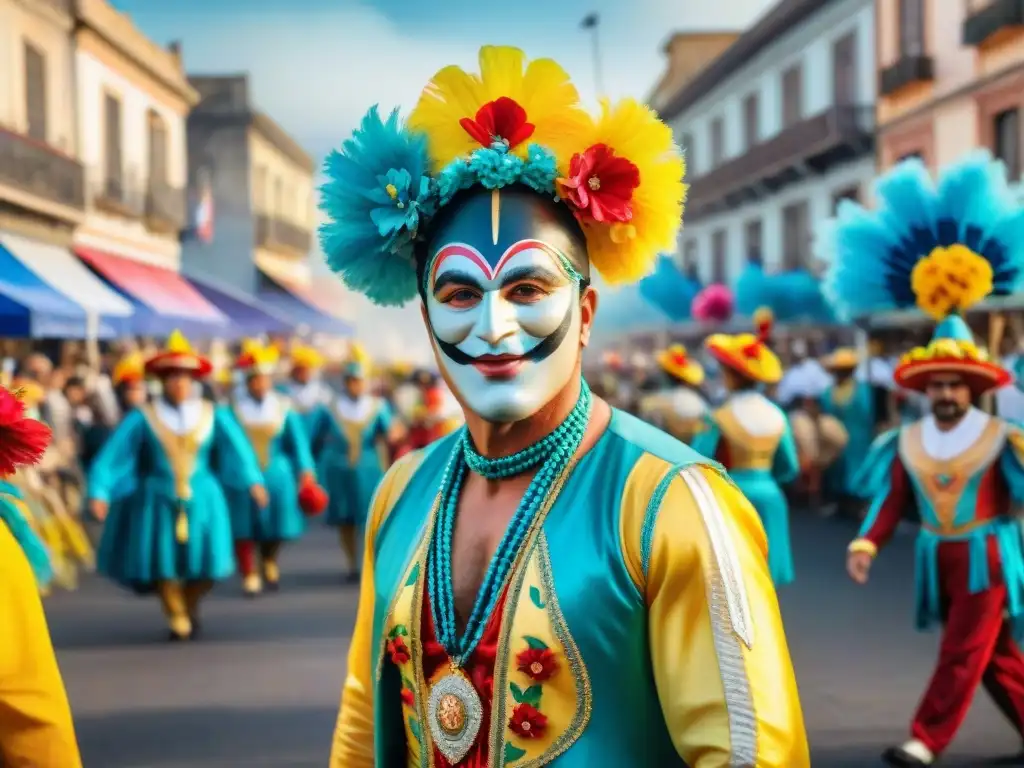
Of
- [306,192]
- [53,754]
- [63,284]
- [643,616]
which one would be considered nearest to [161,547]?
[53,754]

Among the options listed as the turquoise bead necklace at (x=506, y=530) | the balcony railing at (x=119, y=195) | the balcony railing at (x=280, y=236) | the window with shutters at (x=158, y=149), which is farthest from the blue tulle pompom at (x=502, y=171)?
the balcony railing at (x=280, y=236)

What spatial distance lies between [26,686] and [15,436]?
1.87 feet

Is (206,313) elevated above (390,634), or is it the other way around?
(206,313)

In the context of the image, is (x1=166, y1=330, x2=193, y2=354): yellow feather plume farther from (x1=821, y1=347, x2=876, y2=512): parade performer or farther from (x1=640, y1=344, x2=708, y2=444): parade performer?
(x1=821, y1=347, x2=876, y2=512): parade performer

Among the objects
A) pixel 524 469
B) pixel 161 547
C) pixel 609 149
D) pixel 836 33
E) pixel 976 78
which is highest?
pixel 836 33

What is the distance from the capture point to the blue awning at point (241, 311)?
83.8 feet

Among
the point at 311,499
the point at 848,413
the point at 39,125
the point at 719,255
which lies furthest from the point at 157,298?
the point at 719,255

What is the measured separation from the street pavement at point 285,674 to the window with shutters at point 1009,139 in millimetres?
8823

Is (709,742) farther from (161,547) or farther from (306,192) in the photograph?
(306,192)

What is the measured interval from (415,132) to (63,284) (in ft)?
52.7

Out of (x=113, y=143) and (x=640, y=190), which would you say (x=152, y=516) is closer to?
(x=640, y=190)

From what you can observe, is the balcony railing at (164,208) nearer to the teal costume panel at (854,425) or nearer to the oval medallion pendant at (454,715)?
the teal costume panel at (854,425)

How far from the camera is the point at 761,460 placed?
28.3 ft

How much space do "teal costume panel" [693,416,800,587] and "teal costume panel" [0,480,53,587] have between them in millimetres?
5219
